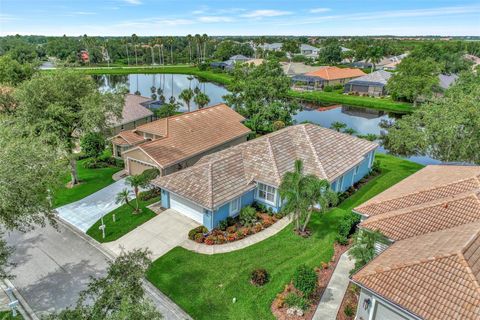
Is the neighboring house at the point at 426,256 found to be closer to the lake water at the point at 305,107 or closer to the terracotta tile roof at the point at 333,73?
the lake water at the point at 305,107

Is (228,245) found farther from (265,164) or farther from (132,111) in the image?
(132,111)

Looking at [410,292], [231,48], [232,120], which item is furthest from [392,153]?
[231,48]

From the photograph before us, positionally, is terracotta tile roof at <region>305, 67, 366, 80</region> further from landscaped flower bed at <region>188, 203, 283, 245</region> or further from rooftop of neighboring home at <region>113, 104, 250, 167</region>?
landscaped flower bed at <region>188, 203, 283, 245</region>

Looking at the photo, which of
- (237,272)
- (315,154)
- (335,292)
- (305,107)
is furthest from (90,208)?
(305,107)

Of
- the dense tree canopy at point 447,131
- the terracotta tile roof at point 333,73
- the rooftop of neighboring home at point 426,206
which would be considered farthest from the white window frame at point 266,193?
the terracotta tile roof at point 333,73

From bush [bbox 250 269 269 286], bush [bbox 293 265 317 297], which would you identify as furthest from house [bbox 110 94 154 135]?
bush [bbox 293 265 317 297]

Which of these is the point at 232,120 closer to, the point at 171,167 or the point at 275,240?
the point at 171,167
